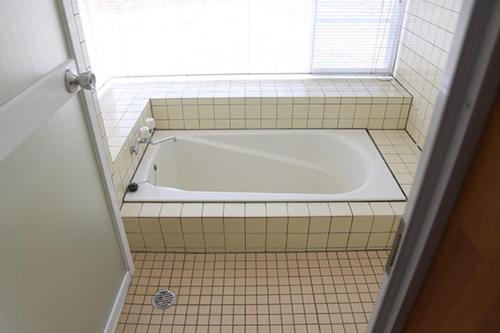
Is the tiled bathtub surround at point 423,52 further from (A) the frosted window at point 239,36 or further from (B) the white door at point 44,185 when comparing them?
(B) the white door at point 44,185

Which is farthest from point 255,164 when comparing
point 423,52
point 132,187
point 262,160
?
point 423,52

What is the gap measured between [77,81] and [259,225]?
1.13 m

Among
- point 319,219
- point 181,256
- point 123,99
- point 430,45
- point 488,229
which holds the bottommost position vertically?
point 181,256

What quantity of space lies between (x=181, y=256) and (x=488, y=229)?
1.75 m

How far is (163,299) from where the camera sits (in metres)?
1.78

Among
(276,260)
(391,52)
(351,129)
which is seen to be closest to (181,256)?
(276,260)

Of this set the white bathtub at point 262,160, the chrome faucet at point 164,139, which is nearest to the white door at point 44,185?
the chrome faucet at point 164,139

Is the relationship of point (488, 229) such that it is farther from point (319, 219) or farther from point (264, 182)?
point (264, 182)

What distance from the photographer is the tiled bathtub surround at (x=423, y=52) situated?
207cm

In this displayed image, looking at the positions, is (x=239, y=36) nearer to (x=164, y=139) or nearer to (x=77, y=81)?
(x=164, y=139)

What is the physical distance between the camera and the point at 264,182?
8.57 feet

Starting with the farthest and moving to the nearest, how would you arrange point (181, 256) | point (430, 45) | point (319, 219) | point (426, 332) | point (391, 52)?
point (391, 52), point (430, 45), point (181, 256), point (319, 219), point (426, 332)

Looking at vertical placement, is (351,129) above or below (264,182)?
above

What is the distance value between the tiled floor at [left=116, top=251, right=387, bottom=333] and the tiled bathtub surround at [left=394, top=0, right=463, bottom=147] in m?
1.01
